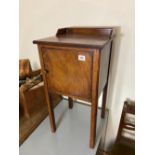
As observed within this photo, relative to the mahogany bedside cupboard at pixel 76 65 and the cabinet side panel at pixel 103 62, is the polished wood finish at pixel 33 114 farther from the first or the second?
the cabinet side panel at pixel 103 62

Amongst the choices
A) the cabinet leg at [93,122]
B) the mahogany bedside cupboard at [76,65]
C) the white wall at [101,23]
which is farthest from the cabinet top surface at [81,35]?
the cabinet leg at [93,122]

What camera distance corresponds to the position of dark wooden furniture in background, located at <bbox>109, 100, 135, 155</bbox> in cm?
120

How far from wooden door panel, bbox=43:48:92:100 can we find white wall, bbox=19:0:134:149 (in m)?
0.45

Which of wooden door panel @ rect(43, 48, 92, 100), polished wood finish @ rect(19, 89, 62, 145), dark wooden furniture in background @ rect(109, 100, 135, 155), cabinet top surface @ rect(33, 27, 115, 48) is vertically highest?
cabinet top surface @ rect(33, 27, 115, 48)

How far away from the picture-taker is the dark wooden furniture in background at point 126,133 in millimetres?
1197

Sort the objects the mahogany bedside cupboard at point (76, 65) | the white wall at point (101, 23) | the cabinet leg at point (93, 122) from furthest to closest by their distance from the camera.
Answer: the white wall at point (101, 23), the cabinet leg at point (93, 122), the mahogany bedside cupboard at point (76, 65)

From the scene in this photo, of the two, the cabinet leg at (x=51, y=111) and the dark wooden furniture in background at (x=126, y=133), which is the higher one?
the cabinet leg at (x=51, y=111)

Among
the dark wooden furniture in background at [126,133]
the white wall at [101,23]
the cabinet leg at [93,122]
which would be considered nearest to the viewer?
the cabinet leg at [93,122]

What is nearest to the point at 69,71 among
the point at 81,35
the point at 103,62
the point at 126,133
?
the point at 103,62

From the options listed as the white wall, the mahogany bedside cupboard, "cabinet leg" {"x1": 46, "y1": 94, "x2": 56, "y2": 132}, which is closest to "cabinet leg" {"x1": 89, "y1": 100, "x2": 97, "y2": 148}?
the mahogany bedside cupboard

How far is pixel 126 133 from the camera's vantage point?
53.8 inches

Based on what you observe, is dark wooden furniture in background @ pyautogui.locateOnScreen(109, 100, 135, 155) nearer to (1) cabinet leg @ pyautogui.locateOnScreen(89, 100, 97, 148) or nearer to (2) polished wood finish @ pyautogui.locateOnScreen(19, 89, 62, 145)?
(1) cabinet leg @ pyautogui.locateOnScreen(89, 100, 97, 148)

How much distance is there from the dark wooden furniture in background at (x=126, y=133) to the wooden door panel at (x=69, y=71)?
54 centimetres
